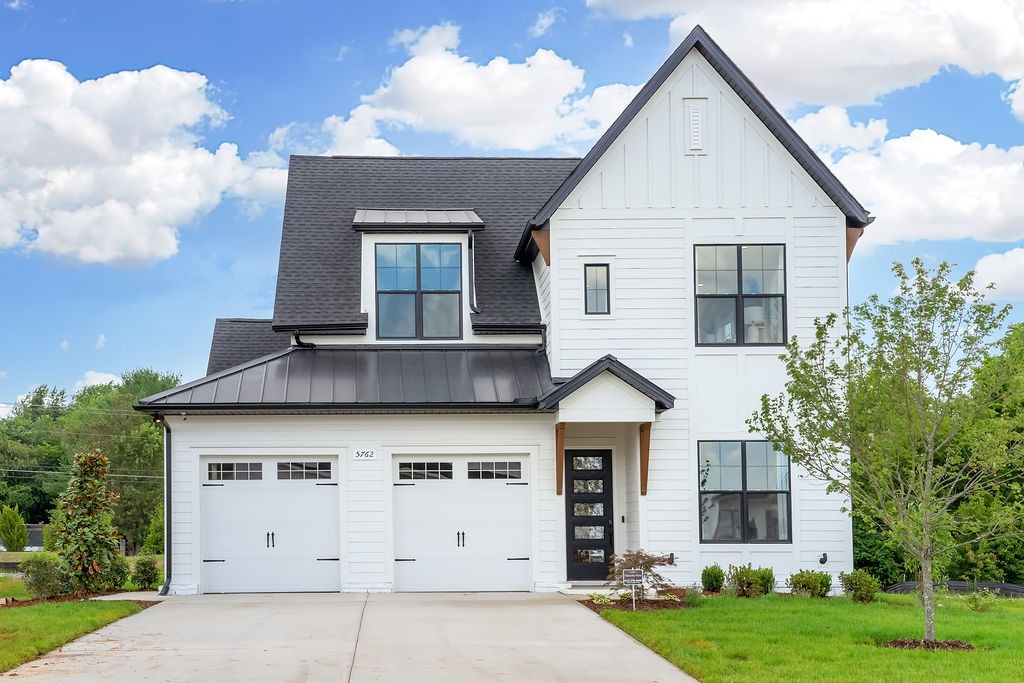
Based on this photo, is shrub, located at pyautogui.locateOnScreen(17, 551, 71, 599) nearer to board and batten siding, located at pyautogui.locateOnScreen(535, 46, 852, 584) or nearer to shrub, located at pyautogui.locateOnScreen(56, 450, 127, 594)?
shrub, located at pyautogui.locateOnScreen(56, 450, 127, 594)

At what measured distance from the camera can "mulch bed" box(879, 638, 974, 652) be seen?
12.8 m

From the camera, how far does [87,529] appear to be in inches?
752

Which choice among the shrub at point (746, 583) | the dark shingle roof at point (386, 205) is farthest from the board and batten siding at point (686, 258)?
the dark shingle roof at point (386, 205)

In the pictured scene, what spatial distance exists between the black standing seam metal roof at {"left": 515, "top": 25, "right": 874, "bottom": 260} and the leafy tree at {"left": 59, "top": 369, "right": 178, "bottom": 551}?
38.0m

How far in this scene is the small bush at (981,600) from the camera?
17328mm

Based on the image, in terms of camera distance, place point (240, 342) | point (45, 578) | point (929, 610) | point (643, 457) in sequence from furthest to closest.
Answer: point (240, 342) → point (643, 457) → point (45, 578) → point (929, 610)

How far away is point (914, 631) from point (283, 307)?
41.8 ft

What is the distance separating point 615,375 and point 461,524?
3.95m

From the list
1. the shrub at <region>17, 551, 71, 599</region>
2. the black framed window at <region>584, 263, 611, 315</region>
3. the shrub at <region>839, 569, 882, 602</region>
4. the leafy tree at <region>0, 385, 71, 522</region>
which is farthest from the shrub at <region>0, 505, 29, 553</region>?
the shrub at <region>839, 569, 882, 602</region>

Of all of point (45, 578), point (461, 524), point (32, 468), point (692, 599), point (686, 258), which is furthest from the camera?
point (32, 468)

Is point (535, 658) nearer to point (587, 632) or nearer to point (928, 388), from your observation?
point (587, 632)

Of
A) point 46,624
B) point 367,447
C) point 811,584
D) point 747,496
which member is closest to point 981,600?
point 811,584

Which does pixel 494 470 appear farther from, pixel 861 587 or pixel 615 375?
pixel 861 587

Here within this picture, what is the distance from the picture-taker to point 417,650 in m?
12.6
